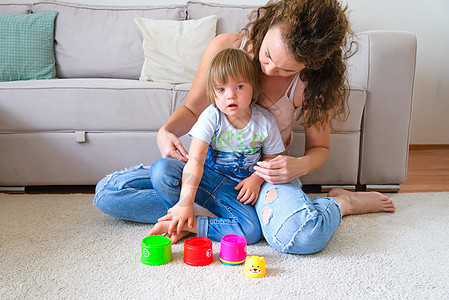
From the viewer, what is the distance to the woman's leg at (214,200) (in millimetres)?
1200

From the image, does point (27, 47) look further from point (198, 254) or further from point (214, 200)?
point (198, 254)

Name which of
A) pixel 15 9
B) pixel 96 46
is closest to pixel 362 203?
pixel 96 46

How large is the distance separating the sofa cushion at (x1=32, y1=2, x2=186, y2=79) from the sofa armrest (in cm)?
113

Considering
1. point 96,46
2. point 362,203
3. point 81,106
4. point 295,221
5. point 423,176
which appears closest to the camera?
point 295,221

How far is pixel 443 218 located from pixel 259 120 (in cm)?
75

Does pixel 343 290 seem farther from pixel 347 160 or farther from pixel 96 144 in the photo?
pixel 96 144

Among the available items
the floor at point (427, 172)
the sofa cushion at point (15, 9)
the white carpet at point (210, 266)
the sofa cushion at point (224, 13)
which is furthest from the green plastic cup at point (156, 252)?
the sofa cushion at point (15, 9)

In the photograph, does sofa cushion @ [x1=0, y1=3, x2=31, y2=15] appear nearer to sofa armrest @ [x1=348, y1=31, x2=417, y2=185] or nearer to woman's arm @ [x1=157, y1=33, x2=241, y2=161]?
woman's arm @ [x1=157, y1=33, x2=241, y2=161]

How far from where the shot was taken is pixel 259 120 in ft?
4.03

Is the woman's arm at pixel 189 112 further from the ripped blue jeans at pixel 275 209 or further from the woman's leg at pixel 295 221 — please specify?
the woman's leg at pixel 295 221

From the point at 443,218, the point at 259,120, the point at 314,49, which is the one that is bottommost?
the point at 443,218

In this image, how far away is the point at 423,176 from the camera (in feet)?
6.97

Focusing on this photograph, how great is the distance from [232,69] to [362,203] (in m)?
0.71

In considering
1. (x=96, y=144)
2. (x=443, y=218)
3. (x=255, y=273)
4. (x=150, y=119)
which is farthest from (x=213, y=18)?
(x=255, y=273)
